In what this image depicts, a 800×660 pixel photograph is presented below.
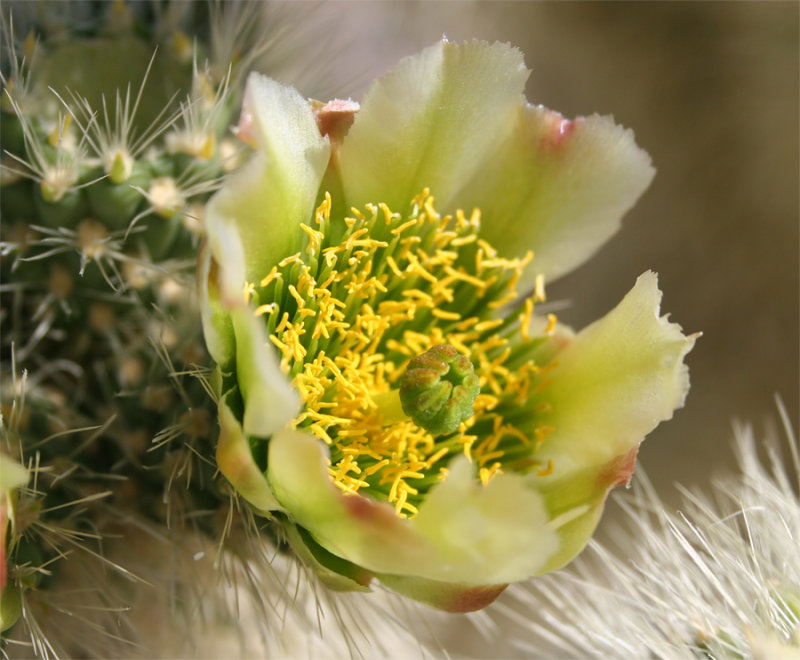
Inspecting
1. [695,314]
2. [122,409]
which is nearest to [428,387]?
[122,409]

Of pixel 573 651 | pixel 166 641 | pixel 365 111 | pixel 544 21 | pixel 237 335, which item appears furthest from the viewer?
pixel 544 21

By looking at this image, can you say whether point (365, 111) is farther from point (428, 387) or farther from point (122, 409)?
point (122, 409)

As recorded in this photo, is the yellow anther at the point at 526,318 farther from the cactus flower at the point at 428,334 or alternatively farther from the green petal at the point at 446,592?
the green petal at the point at 446,592

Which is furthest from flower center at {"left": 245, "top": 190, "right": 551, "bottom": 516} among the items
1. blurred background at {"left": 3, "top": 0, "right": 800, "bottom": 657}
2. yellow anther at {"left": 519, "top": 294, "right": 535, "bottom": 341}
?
blurred background at {"left": 3, "top": 0, "right": 800, "bottom": 657}

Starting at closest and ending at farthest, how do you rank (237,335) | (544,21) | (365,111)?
(237,335) < (365,111) < (544,21)

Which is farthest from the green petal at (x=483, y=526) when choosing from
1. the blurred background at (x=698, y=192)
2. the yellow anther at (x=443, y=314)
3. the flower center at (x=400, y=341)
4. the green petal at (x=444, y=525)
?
the blurred background at (x=698, y=192)

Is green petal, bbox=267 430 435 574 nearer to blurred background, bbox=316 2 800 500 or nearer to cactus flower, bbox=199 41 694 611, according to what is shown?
cactus flower, bbox=199 41 694 611

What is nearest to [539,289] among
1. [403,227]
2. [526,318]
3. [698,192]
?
[526,318]
